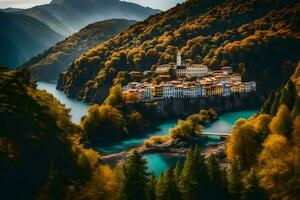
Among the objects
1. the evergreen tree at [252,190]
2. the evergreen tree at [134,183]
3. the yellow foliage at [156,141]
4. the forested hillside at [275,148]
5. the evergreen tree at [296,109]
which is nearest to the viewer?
the evergreen tree at [134,183]

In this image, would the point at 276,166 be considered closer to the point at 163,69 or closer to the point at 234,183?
the point at 234,183

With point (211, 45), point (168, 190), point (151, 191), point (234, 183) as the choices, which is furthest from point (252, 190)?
point (211, 45)

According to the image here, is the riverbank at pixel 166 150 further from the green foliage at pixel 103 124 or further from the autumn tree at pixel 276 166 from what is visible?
the autumn tree at pixel 276 166

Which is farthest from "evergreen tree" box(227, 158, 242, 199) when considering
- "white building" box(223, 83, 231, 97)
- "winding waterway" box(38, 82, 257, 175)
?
"white building" box(223, 83, 231, 97)

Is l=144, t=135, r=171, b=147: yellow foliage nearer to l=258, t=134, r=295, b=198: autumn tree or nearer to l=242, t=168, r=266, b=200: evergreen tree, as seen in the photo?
l=258, t=134, r=295, b=198: autumn tree

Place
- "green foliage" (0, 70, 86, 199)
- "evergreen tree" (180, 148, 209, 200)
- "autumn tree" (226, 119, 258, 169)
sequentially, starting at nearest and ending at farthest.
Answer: "evergreen tree" (180, 148, 209, 200) < "green foliage" (0, 70, 86, 199) < "autumn tree" (226, 119, 258, 169)

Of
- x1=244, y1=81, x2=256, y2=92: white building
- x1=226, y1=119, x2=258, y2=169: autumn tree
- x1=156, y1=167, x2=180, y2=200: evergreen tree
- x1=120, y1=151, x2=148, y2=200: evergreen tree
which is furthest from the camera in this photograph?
x1=244, y1=81, x2=256, y2=92: white building

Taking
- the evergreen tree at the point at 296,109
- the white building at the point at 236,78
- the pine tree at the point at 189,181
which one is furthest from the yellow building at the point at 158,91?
the pine tree at the point at 189,181

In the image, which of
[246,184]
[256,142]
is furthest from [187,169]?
[256,142]
